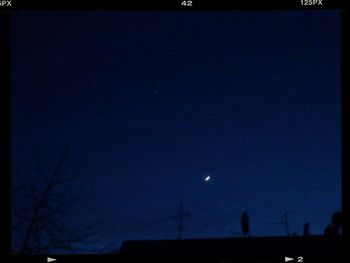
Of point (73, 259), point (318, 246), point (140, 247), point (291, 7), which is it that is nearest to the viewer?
point (73, 259)

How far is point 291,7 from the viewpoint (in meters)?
3.33

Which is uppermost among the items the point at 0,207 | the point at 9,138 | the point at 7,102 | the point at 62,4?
the point at 62,4

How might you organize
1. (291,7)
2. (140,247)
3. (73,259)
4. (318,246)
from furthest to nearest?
1. (318,246)
2. (140,247)
3. (291,7)
4. (73,259)

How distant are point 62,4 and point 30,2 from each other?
0.19 meters

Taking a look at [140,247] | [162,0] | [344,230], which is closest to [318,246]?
[140,247]

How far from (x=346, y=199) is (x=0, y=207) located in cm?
A: 202

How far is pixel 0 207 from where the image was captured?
3244 millimetres

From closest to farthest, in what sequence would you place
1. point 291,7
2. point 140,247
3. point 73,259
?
point 73,259
point 291,7
point 140,247

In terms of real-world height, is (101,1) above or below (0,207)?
above

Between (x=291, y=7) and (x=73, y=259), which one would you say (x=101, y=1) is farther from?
(x=73, y=259)

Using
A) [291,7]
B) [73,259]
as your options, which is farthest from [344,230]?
[73,259]

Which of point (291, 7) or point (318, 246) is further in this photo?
point (318, 246)

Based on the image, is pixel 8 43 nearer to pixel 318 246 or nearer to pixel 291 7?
pixel 291 7

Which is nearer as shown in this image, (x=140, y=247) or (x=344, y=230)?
(x=344, y=230)
